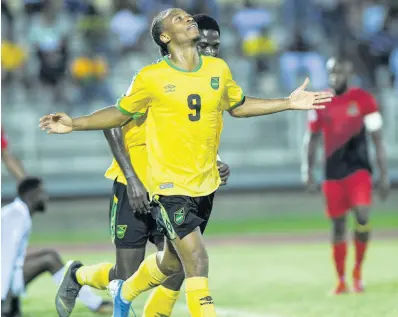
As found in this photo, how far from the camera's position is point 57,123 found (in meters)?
7.30

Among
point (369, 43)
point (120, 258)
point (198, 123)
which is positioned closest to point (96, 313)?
point (120, 258)

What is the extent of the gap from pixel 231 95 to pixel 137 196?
979mm

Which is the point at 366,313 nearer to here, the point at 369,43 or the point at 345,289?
the point at 345,289

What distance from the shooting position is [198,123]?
24.2 ft

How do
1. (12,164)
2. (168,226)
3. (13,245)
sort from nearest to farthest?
(168,226), (13,245), (12,164)

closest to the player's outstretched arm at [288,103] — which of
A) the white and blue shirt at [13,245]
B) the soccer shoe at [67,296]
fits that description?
the soccer shoe at [67,296]

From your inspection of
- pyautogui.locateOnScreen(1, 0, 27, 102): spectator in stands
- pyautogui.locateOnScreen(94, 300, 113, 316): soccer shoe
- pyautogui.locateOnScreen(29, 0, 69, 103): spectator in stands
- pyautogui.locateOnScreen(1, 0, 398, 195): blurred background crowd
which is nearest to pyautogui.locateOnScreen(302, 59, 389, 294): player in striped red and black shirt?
pyautogui.locateOnScreen(94, 300, 113, 316): soccer shoe

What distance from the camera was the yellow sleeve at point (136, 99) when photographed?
7.38 metres

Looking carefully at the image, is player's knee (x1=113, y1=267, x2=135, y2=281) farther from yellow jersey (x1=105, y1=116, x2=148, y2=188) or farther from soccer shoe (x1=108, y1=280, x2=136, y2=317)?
yellow jersey (x1=105, y1=116, x2=148, y2=188)

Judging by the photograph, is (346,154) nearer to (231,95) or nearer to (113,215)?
(113,215)

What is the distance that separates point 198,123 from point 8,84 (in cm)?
1422

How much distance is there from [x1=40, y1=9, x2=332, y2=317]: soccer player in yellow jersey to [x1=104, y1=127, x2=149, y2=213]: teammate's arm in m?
0.32

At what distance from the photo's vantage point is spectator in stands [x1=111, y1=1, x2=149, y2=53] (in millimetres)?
22328

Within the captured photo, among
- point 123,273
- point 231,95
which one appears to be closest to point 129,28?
point 123,273
